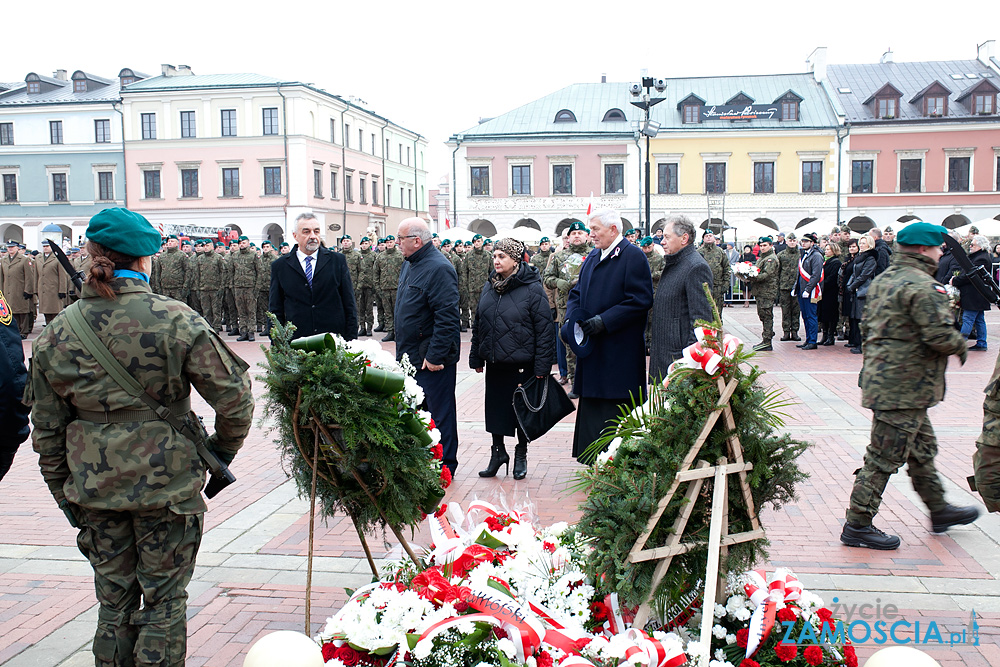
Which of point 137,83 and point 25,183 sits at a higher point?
point 137,83

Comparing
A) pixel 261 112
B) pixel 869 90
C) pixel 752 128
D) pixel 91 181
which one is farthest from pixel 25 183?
pixel 869 90

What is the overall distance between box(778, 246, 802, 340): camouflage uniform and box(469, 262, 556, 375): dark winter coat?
→ 34.0 feet

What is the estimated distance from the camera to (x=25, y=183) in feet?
172

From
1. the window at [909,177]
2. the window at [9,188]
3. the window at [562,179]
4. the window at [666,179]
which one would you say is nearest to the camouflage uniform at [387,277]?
the window at [562,179]

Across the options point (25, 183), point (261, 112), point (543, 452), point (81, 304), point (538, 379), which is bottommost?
point (543, 452)

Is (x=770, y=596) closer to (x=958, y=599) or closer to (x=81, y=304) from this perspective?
(x=958, y=599)

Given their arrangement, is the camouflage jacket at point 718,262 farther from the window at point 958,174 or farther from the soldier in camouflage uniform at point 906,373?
the window at point 958,174

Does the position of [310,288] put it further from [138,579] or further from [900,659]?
[900,659]

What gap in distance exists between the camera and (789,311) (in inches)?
627

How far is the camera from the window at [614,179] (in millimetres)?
46062

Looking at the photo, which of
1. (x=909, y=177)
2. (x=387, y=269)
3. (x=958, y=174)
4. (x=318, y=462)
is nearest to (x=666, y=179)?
(x=909, y=177)

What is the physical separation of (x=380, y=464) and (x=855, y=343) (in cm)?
1271

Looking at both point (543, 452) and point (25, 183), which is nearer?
point (543, 452)

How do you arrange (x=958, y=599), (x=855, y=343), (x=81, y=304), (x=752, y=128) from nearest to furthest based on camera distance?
(x=81, y=304) → (x=958, y=599) → (x=855, y=343) → (x=752, y=128)
